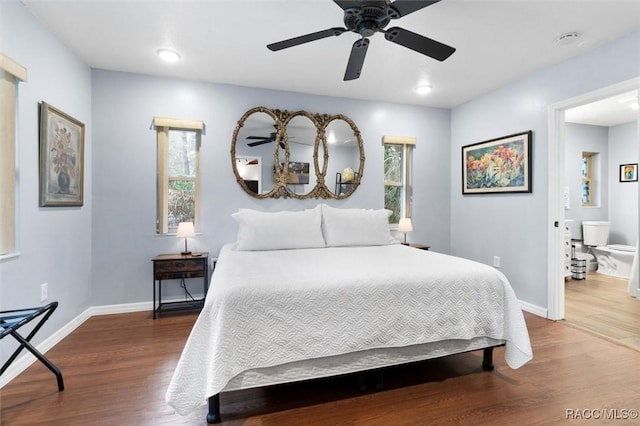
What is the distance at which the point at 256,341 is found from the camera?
5.36ft

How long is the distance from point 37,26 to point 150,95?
1.10 meters

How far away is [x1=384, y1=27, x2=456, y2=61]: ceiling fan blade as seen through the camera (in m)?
1.97

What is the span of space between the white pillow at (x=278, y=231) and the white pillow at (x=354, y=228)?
11 cm

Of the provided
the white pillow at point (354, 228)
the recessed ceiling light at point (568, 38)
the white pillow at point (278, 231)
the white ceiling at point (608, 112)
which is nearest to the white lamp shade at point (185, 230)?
the white pillow at point (278, 231)

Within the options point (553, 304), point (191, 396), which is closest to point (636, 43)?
point (553, 304)

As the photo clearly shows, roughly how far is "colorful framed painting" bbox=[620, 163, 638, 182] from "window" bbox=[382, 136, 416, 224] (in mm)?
3885

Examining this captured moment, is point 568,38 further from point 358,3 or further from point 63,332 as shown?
point 63,332

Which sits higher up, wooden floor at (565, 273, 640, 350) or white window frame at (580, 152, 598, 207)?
white window frame at (580, 152, 598, 207)

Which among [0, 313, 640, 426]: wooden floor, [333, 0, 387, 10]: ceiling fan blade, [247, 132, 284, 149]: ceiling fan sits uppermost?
[333, 0, 387, 10]: ceiling fan blade

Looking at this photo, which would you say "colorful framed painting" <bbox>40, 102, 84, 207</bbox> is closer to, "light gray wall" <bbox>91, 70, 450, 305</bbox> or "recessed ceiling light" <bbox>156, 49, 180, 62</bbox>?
"light gray wall" <bbox>91, 70, 450, 305</bbox>

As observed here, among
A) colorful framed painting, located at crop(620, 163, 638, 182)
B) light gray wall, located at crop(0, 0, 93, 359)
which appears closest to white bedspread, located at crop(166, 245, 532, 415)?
light gray wall, located at crop(0, 0, 93, 359)

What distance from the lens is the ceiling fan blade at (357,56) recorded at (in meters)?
2.08

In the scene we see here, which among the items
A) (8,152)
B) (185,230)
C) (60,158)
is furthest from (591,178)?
(8,152)

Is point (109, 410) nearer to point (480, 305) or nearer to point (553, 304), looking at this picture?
point (480, 305)
